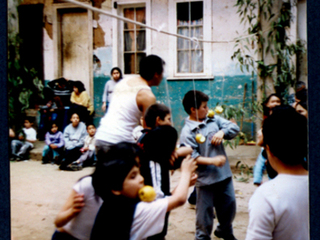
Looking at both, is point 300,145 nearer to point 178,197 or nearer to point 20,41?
point 178,197

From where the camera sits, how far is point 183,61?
4.93 feet

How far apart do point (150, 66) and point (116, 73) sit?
0.60 feet

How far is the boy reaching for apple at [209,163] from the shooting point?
1.47 meters

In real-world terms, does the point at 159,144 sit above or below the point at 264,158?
above

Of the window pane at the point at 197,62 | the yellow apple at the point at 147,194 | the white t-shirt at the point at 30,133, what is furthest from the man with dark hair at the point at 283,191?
the white t-shirt at the point at 30,133

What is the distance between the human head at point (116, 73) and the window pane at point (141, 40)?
14 centimetres

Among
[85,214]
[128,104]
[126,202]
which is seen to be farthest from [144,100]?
[85,214]

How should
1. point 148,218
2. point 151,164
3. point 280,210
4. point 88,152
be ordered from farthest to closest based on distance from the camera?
point 88,152, point 151,164, point 148,218, point 280,210

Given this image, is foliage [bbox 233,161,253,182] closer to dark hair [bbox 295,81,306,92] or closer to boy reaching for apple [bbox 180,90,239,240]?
boy reaching for apple [bbox 180,90,239,240]

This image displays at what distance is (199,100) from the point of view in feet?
4.82

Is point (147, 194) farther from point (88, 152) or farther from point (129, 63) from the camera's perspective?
point (129, 63)

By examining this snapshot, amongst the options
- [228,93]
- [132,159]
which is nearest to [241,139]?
[228,93]

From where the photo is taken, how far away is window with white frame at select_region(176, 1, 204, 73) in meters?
1.49

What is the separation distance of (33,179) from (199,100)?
3.05ft
